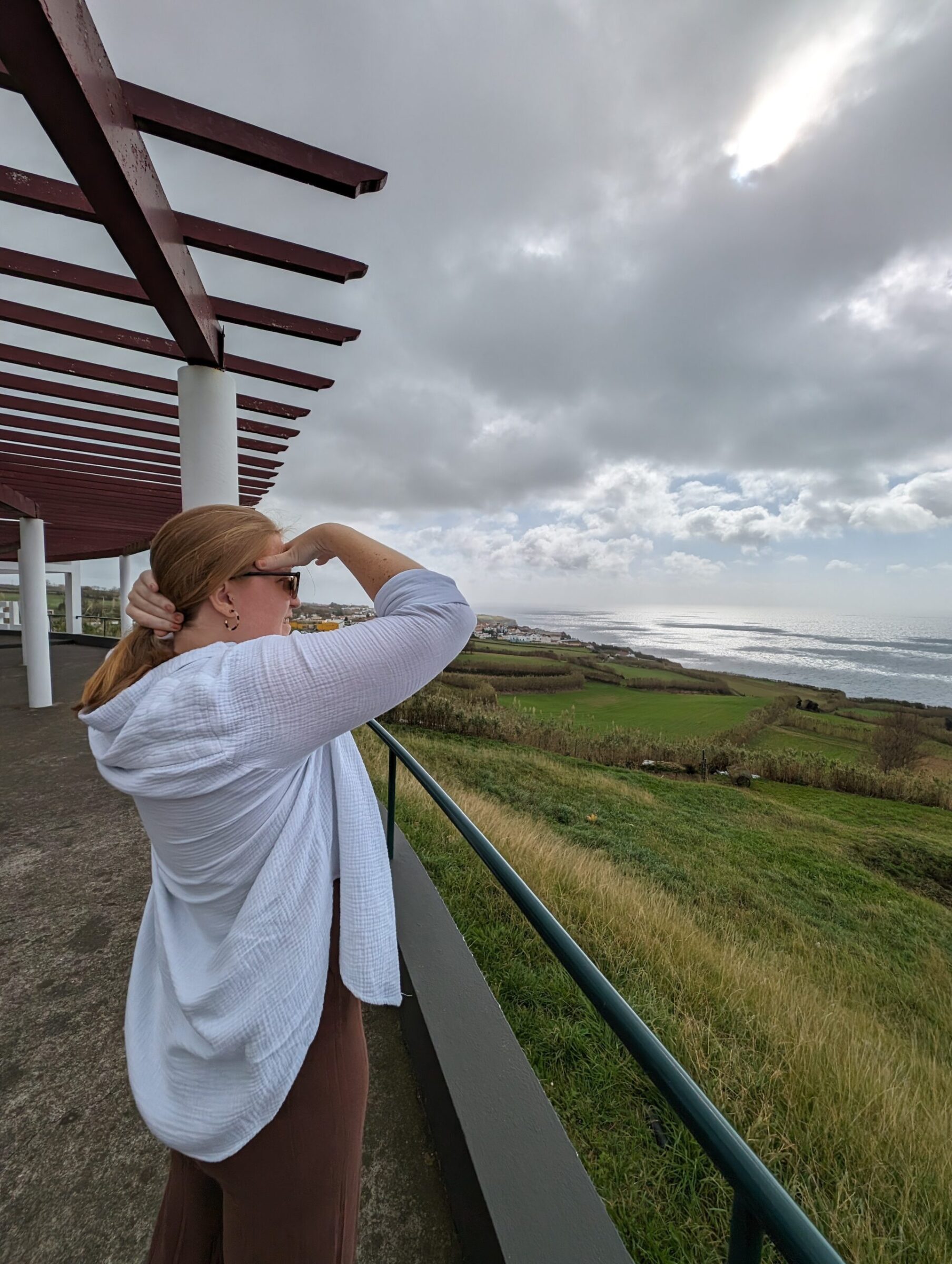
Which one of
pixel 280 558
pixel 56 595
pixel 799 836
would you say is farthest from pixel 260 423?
pixel 56 595

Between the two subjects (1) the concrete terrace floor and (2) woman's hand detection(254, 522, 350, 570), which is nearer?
(2) woman's hand detection(254, 522, 350, 570)

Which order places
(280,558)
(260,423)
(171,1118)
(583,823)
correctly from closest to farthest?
(171,1118)
(280,558)
(260,423)
(583,823)

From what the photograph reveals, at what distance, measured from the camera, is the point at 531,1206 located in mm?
1186

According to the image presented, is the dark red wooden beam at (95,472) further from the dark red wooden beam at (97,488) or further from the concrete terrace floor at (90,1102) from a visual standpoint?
the concrete terrace floor at (90,1102)

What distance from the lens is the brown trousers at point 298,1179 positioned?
722 millimetres

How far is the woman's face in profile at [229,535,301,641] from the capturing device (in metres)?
0.82

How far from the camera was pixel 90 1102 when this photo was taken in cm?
168

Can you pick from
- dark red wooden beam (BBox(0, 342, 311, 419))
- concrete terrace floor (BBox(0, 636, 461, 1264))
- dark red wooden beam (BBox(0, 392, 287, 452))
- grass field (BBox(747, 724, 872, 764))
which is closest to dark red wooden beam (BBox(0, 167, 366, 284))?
dark red wooden beam (BBox(0, 342, 311, 419))

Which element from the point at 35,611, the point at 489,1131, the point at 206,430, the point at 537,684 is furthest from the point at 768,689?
the point at 489,1131

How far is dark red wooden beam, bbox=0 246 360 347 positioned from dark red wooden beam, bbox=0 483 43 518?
16.9 ft

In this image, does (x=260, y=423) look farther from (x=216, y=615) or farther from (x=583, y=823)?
(x=583, y=823)

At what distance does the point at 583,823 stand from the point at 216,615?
54.2ft

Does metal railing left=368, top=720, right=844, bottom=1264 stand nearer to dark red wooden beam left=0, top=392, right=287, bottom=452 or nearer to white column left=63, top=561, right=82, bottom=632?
dark red wooden beam left=0, top=392, right=287, bottom=452

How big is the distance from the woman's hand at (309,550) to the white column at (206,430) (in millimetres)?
2222
